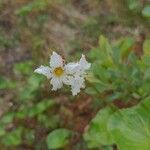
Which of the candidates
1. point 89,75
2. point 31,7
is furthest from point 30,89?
point 89,75

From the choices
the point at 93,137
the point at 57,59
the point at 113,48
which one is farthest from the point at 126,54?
the point at 57,59

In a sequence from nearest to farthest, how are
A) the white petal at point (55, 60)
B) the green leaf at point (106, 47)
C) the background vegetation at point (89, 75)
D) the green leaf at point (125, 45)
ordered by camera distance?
the white petal at point (55, 60) → the background vegetation at point (89, 75) → the green leaf at point (106, 47) → the green leaf at point (125, 45)

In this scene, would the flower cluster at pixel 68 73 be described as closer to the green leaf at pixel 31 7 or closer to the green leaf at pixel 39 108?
the green leaf at pixel 39 108

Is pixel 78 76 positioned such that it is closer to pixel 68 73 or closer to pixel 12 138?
pixel 68 73

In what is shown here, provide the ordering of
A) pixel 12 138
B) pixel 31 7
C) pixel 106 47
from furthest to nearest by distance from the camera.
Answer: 1. pixel 31 7
2. pixel 12 138
3. pixel 106 47

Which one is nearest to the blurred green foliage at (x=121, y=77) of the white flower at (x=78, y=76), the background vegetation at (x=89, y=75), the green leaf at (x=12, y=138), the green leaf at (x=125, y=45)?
the background vegetation at (x=89, y=75)

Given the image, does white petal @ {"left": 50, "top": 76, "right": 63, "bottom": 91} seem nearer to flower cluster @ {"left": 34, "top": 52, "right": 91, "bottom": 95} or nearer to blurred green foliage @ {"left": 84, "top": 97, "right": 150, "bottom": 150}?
flower cluster @ {"left": 34, "top": 52, "right": 91, "bottom": 95}

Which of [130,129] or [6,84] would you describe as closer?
[130,129]
